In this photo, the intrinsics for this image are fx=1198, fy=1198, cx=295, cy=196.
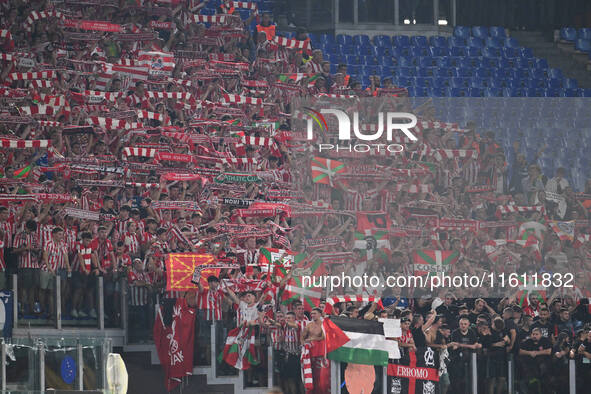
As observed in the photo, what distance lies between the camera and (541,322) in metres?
14.9

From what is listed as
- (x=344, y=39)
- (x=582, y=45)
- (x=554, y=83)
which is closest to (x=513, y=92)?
(x=554, y=83)

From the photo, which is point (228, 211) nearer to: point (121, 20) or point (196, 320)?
point (196, 320)

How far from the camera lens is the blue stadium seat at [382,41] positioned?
76.4ft

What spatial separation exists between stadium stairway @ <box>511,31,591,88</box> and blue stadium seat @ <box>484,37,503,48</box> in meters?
0.94

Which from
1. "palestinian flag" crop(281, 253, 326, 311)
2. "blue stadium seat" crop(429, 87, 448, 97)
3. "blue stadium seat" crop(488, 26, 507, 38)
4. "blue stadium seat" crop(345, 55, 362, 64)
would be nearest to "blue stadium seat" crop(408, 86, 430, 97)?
"blue stadium seat" crop(429, 87, 448, 97)

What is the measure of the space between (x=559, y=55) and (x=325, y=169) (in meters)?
8.84

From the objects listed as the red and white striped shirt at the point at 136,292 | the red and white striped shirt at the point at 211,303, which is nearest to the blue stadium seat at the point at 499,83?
the red and white striped shirt at the point at 211,303

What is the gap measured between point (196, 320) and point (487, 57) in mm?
10602

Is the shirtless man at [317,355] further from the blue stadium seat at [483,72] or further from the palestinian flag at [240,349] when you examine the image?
the blue stadium seat at [483,72]

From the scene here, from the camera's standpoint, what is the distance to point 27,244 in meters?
15.3

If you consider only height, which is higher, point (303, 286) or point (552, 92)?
point (552, 92)

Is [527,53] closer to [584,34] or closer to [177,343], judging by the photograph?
[584,34]

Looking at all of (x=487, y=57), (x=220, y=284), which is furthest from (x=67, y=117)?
(x=487, y=57)

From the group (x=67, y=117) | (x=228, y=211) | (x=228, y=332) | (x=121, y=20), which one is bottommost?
(x=228, y=332)
